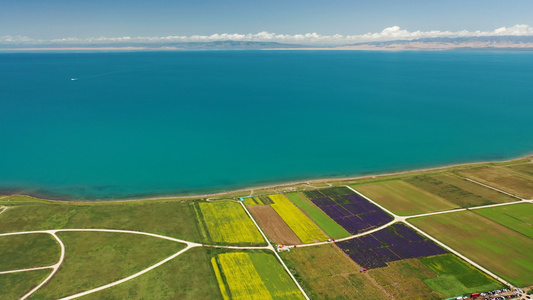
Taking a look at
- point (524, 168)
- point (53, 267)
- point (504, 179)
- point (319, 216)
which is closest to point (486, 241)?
point (319, 216)

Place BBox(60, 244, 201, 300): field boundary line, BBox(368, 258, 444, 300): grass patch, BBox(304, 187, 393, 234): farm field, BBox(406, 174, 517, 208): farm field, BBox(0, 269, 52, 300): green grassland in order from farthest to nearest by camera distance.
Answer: BBox(406, 174, 517, 208): farm field → BBox(304, 187, 393, 234): farm field → BBox(368, 258, 444, 300): grass patch → BBox(60, 244, 201, 300): field boundary line → BBox(0, 269, 52, 300): green grassland

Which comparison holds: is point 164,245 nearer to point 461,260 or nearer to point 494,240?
point 461,260

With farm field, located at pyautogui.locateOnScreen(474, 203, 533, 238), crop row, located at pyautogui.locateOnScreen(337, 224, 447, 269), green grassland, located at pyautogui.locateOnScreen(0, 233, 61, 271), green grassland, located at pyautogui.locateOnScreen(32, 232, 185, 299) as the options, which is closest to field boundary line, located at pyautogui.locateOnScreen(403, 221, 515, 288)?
A: crop row, located at pyautogui.locateOnScreen(337, 224, 447, 269)

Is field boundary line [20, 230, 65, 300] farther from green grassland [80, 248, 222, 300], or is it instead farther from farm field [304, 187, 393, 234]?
farm field [304, 187, 393, 234]

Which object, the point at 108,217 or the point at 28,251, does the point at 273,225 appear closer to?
the point at 108,217

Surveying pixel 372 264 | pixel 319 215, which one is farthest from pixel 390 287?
pixel 319 215

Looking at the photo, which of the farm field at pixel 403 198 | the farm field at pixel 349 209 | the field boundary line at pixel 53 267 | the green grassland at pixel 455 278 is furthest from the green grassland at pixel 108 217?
the farm field at pixel 403 198
